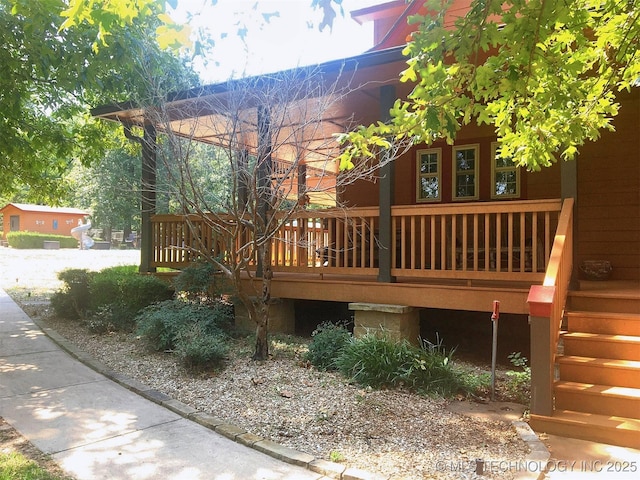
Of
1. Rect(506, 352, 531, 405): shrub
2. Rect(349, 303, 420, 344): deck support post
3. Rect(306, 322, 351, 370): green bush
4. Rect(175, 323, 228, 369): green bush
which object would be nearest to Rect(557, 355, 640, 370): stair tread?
Rect(506, 352, 531, 405): shrub

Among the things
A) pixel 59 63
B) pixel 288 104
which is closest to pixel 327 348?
pixel 288 104

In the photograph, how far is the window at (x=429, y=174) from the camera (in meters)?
9.00

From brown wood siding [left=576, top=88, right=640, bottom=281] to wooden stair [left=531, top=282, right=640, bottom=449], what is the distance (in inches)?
90.5

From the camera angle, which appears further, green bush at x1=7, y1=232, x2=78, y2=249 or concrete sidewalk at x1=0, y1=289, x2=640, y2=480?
green bush at x1=7, y1=232, x2=78, y2=249

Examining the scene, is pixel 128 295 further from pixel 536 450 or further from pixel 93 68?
pixel 536 450

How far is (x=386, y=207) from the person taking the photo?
250 inches

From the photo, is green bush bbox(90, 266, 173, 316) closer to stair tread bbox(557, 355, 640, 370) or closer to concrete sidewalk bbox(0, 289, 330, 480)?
concrete sidewalk bbox(0, 289, 330, 480)

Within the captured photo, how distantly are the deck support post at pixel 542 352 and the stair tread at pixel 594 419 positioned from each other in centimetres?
9

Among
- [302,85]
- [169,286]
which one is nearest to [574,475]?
[302,85]

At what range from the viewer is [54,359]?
5.92 metres

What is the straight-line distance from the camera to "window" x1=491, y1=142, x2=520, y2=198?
323 inches

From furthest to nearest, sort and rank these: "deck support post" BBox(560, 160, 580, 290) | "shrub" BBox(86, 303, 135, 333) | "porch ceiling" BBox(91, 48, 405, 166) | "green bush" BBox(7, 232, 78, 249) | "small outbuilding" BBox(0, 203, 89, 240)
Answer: "small outbuilding" BBox(0, 203, 89, 240)
"green bush" BBox(7, 232, 78, 249)
"shrub" BBox(86, 303, 135, 333)
"porch ceiling" BBox(91, 48, 405, 166)
"deck support post" BBox(560, 160, 580, 290)

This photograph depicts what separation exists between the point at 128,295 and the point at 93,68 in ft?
11.3

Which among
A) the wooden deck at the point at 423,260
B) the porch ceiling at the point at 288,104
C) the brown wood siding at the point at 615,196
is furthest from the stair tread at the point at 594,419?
the brown wood siding at the point at 615,196
